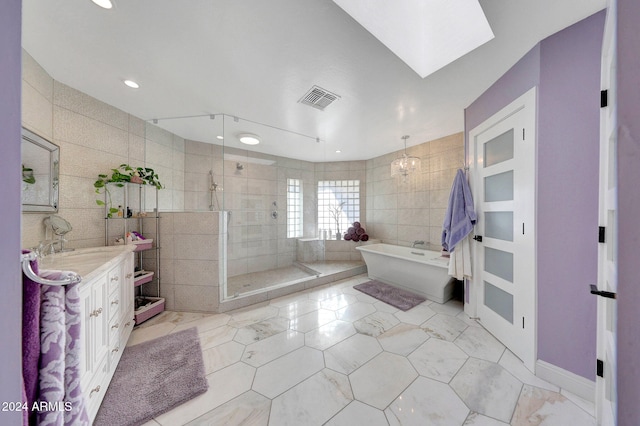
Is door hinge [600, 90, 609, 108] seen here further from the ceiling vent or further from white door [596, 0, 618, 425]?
the ceiling vent

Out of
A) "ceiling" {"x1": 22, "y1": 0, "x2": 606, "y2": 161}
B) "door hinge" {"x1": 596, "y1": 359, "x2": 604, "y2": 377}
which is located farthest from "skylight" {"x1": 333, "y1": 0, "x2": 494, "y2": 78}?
"door hinge" {"x1": 596, "y1": 359, "x2": 604, "y2": 377}

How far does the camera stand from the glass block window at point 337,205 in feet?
15.6

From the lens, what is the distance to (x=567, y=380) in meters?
1.47

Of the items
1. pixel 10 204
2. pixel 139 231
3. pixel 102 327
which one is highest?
pixel 10 204

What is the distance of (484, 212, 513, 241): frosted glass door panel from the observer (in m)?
1.91

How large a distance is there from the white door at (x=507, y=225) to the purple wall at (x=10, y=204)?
2588 mm

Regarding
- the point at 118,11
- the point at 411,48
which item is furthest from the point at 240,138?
the point at 411,48

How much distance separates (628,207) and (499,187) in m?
1.75

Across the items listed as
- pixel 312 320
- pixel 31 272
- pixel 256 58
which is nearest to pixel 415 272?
pixel 312 320

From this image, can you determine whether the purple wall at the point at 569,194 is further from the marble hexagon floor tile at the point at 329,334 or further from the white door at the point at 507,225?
the marble hexagon floor tile at the point at 329,334

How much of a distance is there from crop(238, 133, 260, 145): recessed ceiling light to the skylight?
2339 millimetres

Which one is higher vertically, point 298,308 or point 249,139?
point 249,139

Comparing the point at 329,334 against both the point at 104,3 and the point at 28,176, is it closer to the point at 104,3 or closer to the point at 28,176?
the point at 28,176

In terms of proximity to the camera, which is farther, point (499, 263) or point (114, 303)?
point (499, 263)
